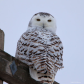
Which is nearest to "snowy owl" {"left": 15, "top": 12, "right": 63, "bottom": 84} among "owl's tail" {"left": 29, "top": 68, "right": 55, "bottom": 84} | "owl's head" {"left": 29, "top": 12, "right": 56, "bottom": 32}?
"owl's tail" {"left": 29, "top": 68, "right": 55, "bottom": 84}

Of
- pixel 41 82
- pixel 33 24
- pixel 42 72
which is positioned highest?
pixel 33 24

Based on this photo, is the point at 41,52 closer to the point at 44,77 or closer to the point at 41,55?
the point at 41,55

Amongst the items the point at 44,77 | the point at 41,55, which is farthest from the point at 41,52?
the point at 44,77

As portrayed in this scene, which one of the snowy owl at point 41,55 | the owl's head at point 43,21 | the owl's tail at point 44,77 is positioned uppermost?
the owl's head at point 43,21

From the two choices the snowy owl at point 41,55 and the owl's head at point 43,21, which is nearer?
the snowy owl at point 41,55

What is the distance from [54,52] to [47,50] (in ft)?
0.43

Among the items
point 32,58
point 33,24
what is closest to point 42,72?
point 32,58

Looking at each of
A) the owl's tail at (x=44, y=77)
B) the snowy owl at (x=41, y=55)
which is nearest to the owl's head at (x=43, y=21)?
the snowy owl at (x=41, y=55)

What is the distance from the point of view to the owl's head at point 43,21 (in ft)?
9.61

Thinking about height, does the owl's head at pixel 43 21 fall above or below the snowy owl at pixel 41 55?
above

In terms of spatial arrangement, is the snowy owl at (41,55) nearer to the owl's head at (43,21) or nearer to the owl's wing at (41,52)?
the owl's wing at (41,52)

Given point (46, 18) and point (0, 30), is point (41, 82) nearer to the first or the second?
point (0, 30)

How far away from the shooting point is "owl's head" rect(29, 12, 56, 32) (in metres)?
2.93

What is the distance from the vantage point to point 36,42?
2246mm
